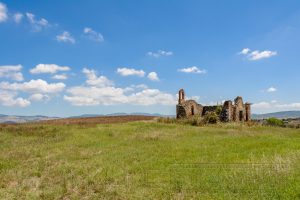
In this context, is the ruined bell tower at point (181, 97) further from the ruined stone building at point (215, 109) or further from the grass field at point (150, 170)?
the grass field at point (150, 170)

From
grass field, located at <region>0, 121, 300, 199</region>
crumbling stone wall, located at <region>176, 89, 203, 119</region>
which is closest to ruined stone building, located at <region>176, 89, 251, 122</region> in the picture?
crumbling stone wall, located at <region>176, 89, 203, 119</region>

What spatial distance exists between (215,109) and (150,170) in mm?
33217

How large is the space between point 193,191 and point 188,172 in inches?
100

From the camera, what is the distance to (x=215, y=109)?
46.3m

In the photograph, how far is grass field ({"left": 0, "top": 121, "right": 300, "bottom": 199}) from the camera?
35.2ft

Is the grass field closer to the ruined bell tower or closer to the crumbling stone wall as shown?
the crumbling stone wall

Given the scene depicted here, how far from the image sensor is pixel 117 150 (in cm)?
2052

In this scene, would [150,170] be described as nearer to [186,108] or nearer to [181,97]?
[186,108]

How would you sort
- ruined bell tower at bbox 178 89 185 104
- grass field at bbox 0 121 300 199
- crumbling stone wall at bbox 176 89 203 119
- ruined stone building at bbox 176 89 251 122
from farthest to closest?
ruined bell tower at bbox 178 89 185 104 < crumbling stone wall at bbox 176 89 203 119 < ruined stone building at bbox 176 89 251 122 < grass field at bbox 0 121 300 199

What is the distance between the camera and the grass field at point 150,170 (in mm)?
10719

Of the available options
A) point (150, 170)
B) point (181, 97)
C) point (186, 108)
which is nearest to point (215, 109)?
point (186, 108)

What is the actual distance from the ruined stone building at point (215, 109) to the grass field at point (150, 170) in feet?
71.2

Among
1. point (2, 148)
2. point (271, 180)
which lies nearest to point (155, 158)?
point (271, 180)

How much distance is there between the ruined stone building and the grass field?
21.7 meters
